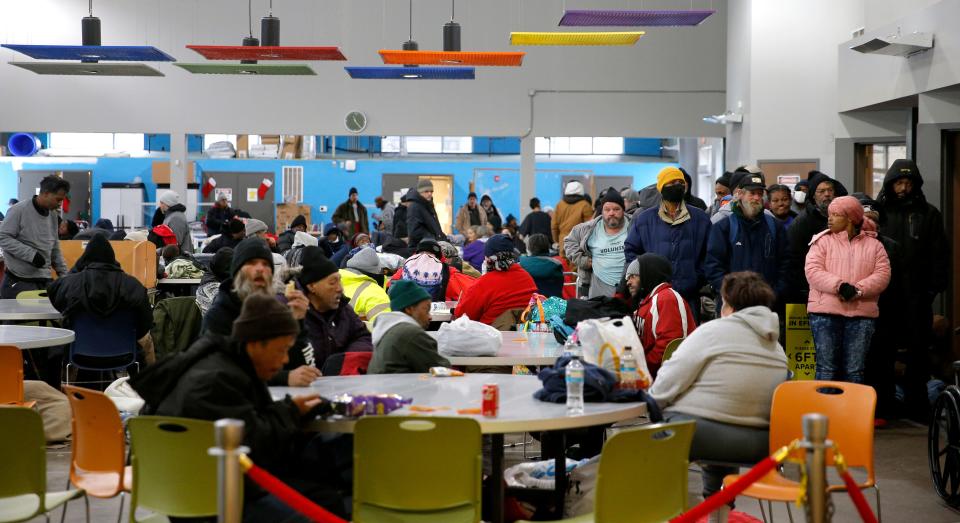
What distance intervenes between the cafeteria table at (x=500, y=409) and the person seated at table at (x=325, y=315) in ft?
2.43

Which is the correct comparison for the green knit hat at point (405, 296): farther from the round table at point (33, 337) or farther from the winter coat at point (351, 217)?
the winter coat at point (351, 217)

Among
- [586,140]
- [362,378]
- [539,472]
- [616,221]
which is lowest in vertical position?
[539,472]

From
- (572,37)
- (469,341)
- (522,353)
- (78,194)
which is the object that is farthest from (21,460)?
(78,194)

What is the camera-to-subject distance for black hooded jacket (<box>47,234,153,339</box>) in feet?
24.7

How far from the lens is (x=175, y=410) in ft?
11.6

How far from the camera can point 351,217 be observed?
16844mm

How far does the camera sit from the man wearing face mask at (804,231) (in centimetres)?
797

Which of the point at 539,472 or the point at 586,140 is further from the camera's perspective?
the point at 586,140

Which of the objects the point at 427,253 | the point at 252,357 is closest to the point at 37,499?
the point at 252,357

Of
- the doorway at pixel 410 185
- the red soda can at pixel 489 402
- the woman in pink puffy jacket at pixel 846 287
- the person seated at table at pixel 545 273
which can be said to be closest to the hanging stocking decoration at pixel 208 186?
the doorway at pixel 410 185

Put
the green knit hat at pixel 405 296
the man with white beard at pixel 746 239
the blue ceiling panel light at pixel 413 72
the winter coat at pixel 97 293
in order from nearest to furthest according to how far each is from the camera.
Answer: the green knit hat at pixel 405 296, the winter coat at pixel 97 293, the man with white beard at pixel 746 239, the blue ceiling panel light at pixel 413 72

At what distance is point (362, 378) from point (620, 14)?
19.3ft

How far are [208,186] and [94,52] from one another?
7181 millimetres

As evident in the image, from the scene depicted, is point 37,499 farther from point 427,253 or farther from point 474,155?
point 474,155
